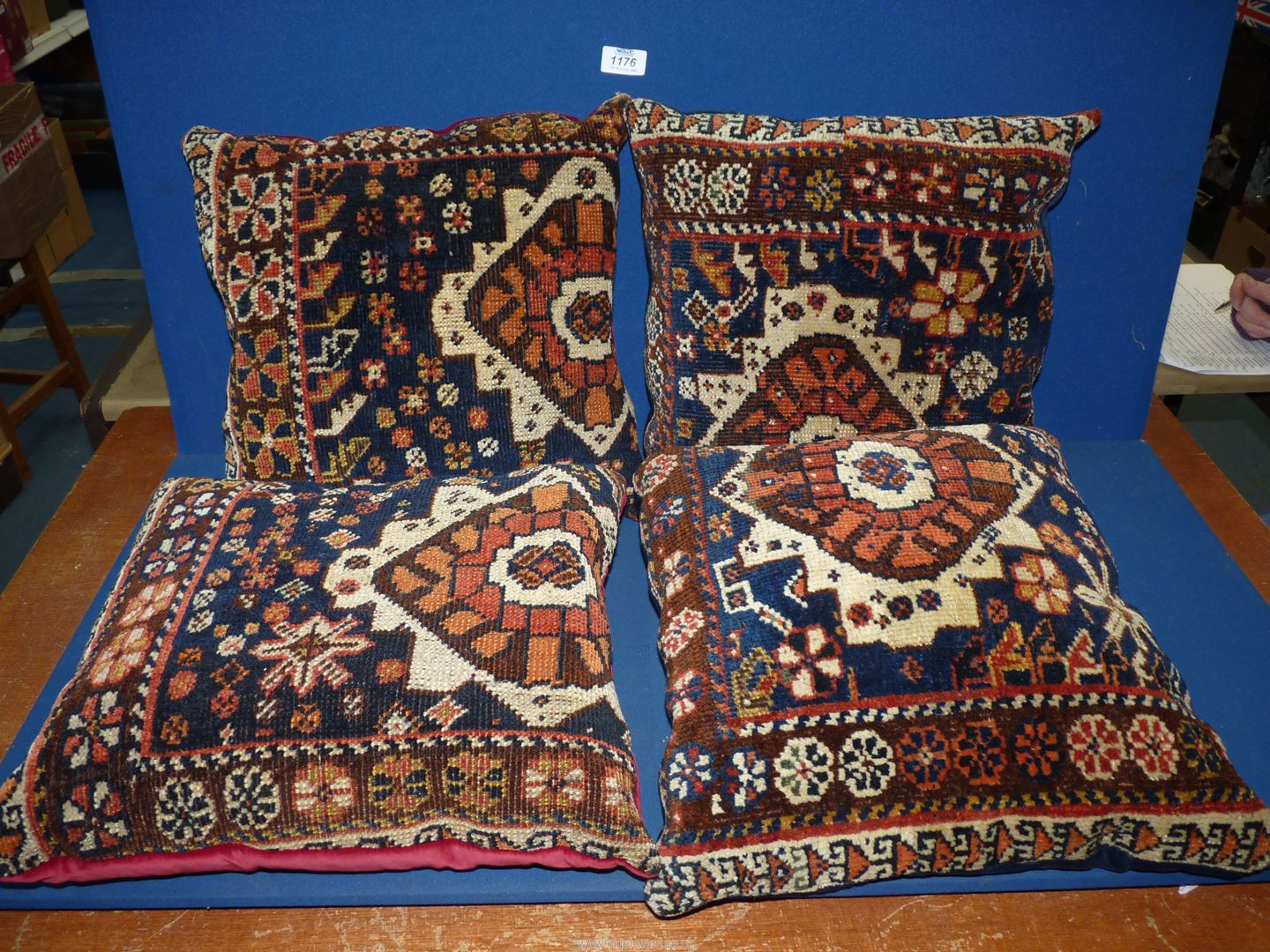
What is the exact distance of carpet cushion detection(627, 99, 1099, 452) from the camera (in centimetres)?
137

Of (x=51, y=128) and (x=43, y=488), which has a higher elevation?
(x=51, y=128)

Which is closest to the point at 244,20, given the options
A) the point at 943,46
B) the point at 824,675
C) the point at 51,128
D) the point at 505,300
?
the point at 505,300

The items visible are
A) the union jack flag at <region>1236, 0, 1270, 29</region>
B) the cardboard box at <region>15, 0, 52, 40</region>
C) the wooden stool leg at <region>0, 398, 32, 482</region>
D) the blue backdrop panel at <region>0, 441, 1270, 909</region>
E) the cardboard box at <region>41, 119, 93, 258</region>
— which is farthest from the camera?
the cardboard box at <region>41, 119, 93, 258</region>

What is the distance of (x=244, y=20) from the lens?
1471mm

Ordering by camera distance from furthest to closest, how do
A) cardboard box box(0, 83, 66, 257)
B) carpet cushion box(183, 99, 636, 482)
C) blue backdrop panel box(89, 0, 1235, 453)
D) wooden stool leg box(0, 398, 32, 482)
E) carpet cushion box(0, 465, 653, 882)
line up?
cardboard box box(0, 83, 66, 257) → wooden stool leg box(0, 398, 32, 482) → blue backdrop panel box(89, 0, 1235, 453) → carpet cushion box(183, 99, 636, 482) → carpet cushion box(0, 465, 653, 882)

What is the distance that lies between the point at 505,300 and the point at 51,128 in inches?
101

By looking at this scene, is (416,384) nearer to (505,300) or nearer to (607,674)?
(505,300)

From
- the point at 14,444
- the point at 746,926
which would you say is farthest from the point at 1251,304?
the point at 14,444

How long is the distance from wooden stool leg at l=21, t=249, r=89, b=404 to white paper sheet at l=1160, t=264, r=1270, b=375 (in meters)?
2.46

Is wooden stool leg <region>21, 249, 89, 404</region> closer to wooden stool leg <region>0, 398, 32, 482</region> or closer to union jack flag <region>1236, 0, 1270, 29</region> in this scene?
wooden stool leg <region>0, 398, 32, 482</region>

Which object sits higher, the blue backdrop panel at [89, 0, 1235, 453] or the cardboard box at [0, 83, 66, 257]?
the blue backdrop panel at [89, 0, 1235, 453]

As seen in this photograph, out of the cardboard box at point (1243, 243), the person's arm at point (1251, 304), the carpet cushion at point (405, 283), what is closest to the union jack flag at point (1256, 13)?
the cardboard box at point (1243, 243)

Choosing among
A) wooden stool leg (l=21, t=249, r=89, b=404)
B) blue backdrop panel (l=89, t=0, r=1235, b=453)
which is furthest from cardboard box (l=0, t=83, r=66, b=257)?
blue backdrop panel (l=89, t=0, r=1235, b=453)

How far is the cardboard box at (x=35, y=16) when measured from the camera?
10.3 ft
